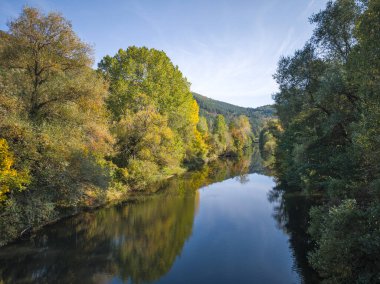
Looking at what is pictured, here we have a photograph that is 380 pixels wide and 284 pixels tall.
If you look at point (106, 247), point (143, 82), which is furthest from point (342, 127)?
point (143, 82)

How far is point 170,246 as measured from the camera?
19344 mm

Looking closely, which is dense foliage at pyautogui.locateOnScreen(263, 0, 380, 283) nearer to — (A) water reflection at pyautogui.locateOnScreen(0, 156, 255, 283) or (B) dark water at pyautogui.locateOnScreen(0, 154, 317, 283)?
(B) dark water at pyautogui.locateOnScreen(0, 154, 317, 283)

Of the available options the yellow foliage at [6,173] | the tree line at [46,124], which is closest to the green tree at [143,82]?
the tree line at [46,124]

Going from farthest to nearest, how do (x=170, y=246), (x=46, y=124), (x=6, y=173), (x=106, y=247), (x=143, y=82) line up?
(x=143, y=82), (x=46, y=124), (x=170, y=246), (x=106, y=247), (x=6, y=173)

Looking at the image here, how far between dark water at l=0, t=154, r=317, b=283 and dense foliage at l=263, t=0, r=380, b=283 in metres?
3.68

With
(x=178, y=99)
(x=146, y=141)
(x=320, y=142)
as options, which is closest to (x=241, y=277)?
→ (x=320, y=142)

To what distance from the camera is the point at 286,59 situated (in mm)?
21797

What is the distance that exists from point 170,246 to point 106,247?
446cm

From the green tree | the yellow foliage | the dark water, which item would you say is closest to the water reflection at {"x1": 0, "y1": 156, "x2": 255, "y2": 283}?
the dark water

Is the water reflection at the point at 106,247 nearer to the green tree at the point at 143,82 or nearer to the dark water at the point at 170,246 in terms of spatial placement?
the dark water at the point at 170,246

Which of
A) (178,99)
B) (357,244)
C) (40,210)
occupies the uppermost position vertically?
(178,99)

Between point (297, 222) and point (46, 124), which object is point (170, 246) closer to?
point (297, 222)

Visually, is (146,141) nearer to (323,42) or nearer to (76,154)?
(76,154)

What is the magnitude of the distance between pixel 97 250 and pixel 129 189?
1590cm
